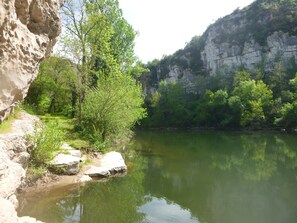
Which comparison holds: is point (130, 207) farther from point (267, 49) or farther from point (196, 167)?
point (267, 49)

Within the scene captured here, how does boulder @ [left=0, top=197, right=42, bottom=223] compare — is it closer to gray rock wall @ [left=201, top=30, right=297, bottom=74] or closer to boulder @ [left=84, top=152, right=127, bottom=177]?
boulder @ [left=84, top=152, right=127, bottom=177]

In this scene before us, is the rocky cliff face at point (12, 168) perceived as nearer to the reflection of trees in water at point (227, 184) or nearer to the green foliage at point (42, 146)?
the green foliage at point (42, 146)

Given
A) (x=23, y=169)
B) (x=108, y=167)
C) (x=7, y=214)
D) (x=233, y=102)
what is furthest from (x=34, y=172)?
(x=233, y=102)

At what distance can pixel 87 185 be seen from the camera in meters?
15.3

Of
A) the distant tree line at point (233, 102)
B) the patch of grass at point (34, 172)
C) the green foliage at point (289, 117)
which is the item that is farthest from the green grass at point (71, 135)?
the distant tree line at point (233, 102)

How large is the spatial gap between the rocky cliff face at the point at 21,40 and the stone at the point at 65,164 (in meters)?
4.02

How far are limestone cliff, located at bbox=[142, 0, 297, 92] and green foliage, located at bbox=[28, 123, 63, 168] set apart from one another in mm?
78009

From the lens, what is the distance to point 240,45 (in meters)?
95.2

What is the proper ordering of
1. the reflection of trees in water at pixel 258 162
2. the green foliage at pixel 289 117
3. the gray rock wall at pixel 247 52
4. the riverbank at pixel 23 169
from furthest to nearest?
the gray rock wall at pixel 247 52, the green foliage at pixel 289 117, the reflection of trees in water at pixel 258 162, the riverbank at pixel 23 169

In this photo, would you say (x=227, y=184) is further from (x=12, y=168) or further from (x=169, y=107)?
A: (x=169, y=107)

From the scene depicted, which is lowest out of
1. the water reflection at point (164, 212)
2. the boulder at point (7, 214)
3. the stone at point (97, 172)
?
the water reflection at point (164, 212)

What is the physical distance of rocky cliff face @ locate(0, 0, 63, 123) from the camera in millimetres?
10141

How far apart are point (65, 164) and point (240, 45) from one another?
288ft

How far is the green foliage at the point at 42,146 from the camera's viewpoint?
14234mm
